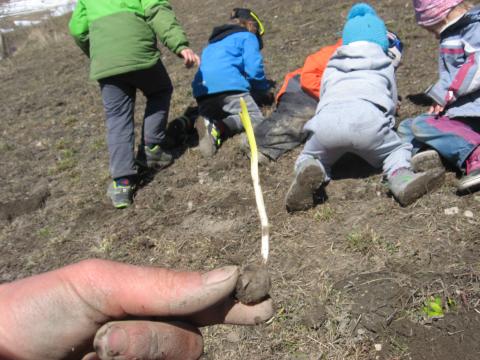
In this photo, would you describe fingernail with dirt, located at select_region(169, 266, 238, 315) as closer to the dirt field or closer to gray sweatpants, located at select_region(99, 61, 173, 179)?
the dirt field

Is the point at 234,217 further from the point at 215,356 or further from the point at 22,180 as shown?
the point at 22,180

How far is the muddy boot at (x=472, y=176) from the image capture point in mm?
2871

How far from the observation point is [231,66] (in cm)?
478

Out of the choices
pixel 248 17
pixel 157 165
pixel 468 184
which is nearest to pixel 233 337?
pixel 468 184

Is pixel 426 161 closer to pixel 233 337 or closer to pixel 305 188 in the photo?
pixel 305 188

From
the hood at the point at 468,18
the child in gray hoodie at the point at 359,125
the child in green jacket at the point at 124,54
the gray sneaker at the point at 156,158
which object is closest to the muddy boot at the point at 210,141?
the gray sneaker at the point at 156,158

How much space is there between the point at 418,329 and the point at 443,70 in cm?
204

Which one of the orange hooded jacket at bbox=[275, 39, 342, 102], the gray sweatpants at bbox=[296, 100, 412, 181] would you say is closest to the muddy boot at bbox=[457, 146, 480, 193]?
the gray sweatpants at bbox=[296, 100, 412, 181]

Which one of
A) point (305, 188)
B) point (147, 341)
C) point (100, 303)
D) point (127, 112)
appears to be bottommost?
point (305, 188)

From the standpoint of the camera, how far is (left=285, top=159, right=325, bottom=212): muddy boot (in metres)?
3.01

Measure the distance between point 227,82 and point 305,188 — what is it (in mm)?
1983

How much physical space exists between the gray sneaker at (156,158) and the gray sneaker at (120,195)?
1.53 ft

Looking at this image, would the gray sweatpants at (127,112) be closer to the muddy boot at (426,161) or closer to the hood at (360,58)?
the hood at (360,58)

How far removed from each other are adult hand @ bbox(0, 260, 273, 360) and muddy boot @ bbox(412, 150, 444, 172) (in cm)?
196
